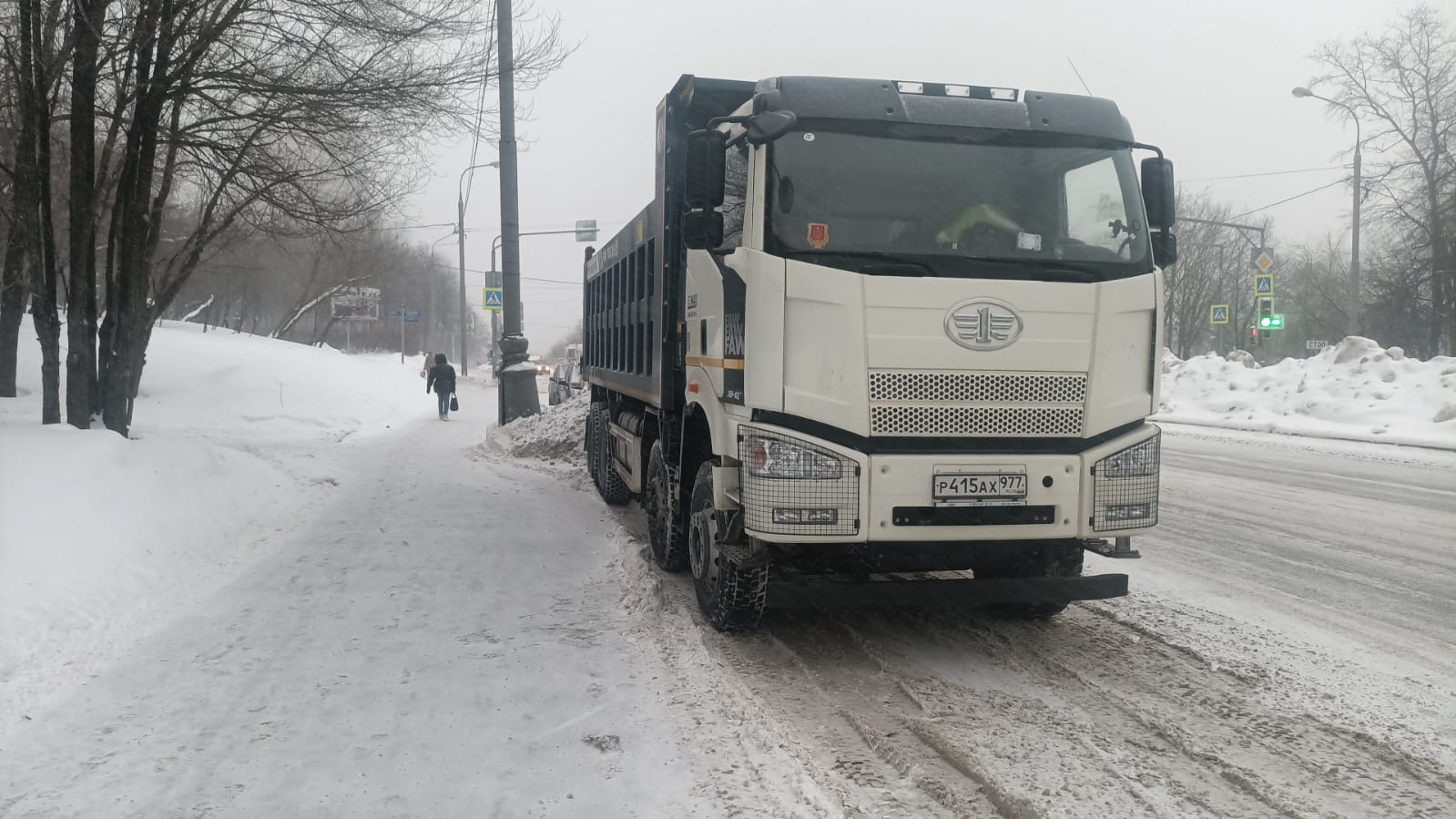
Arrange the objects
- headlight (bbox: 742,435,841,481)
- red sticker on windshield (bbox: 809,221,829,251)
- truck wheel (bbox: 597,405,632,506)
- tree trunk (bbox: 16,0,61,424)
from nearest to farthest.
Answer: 1. headlight (bbox: 742,435,841,481)
2. red sticker on windshield (bbox: 809,221,829,251)
3. tree trunk (bbox: 16,0,61,424)
4. truck wheel (bbox: 597,405,632,506)

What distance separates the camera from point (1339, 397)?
66.8 ft

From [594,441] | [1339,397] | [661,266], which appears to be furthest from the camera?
[1339,397]

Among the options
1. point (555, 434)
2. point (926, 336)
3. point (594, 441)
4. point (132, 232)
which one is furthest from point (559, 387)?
point (926, 336)

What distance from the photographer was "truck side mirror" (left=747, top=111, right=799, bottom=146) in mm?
5027

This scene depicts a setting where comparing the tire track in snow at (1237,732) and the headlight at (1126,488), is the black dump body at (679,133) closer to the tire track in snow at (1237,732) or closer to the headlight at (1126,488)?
the headlight at (1126,488)

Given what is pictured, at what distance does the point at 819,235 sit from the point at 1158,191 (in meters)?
1.97

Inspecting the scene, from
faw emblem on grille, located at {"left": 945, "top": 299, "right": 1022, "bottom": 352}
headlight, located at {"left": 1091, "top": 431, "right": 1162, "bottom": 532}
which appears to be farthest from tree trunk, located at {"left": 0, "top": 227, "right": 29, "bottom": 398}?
headlight, located at {"left": 1091, "top": 431, "right": 1162, "bottom": 532}

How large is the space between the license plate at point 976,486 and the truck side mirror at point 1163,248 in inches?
60.6

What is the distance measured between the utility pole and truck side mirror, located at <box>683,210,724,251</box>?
41.8 feet

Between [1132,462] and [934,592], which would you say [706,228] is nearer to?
[934,592]

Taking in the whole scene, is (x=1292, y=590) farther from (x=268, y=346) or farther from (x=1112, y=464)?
(x=268, y=346)

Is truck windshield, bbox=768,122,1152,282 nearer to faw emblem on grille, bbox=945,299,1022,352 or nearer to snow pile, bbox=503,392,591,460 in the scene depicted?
faw emblem on grille, bbox=945,299,1022,352

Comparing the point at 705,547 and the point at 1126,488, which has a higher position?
the point at 1126,488

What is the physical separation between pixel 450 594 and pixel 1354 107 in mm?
37561
